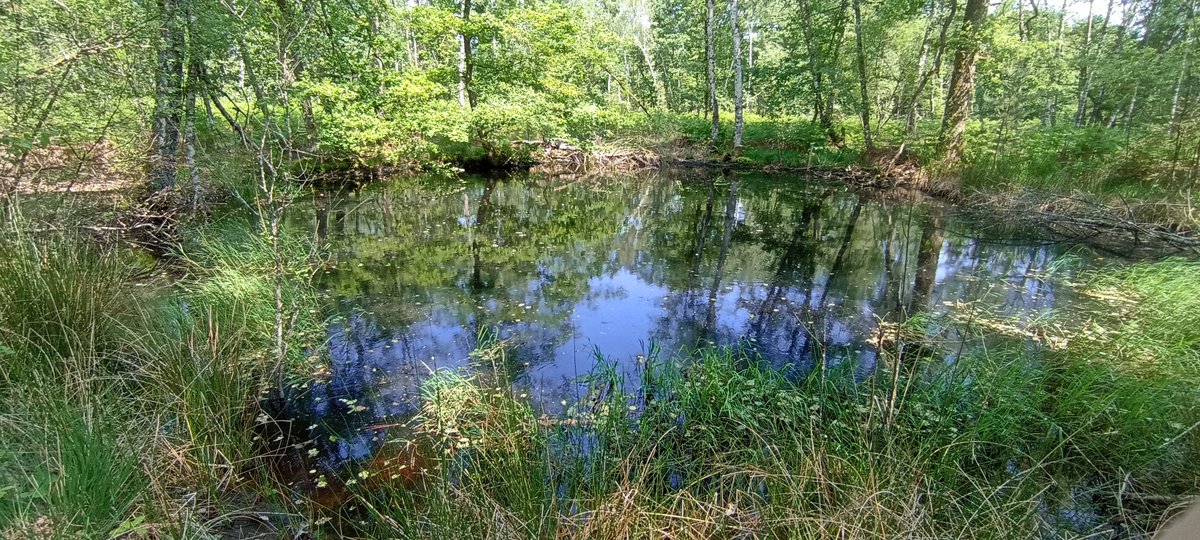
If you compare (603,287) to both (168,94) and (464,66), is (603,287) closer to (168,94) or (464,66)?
(168,94)

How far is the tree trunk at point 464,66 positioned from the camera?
51.8ft

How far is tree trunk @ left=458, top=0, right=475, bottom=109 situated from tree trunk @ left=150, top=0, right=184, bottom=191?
31.0ft

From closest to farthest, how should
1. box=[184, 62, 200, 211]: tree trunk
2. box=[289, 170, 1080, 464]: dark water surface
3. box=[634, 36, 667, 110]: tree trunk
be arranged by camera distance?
1. box=[289, 170, 1080, 464]: dark water surface
2. box=[184, 62, 200, 211]: tree trunk
3. box=[634, 36, 667, 110]: tree trunk

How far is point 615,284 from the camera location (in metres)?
6.90

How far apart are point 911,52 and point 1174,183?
12.9 meters

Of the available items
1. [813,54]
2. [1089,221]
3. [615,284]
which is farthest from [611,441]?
[813,54]

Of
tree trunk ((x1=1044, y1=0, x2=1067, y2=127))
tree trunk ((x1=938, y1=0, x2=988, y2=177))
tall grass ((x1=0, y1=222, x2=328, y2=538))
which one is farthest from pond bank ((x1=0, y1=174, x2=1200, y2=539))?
tree trunk ((x1=1044, y1=0, x2=1067, y2=127))

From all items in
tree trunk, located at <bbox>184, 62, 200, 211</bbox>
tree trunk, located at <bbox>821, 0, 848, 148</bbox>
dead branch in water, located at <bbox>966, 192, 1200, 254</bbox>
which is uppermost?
tree trunk, located at <bbox>821, 0, 848, 148</bbox>

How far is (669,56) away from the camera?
33531 mm

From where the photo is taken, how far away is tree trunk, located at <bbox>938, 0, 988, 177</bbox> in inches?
474

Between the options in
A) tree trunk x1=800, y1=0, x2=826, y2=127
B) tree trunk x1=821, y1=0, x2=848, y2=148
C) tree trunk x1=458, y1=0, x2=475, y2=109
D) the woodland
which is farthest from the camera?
tree trunk x1=800, y1=0, x2=826, y2=127

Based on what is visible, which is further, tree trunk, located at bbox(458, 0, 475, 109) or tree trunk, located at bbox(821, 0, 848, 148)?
tree trunk, located at bbox(821, 0, 848, 148)

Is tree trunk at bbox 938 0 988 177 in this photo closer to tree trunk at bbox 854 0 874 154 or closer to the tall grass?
tree trunk at bbox 854 0 874 154

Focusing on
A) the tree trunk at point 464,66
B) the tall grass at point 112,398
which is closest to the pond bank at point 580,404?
the tall grass at point 112,398
